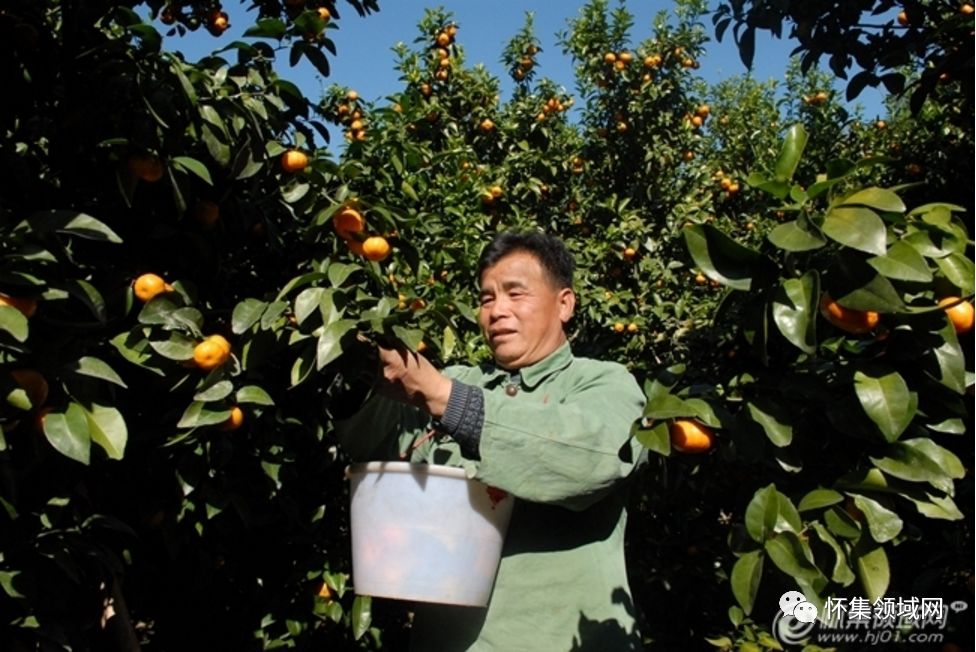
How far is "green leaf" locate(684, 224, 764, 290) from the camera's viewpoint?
1.07 metres

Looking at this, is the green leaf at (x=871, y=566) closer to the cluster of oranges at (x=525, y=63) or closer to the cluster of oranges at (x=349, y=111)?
the cluster of oranges at (x=349, y=111)

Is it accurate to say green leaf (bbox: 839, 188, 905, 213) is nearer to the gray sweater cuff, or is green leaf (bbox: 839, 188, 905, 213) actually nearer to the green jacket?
the green jacket

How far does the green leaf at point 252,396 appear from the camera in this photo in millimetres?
1285

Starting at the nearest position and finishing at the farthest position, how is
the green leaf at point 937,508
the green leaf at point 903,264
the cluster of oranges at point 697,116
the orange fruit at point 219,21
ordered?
the green leaf at point 903,264 < the green leaf at point 937,508 < the orange fruit at point 219,21 < the cluster of oranges at point 697,116

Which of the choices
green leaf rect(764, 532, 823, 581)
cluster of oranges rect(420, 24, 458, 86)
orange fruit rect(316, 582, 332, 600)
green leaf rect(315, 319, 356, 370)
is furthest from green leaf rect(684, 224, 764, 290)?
cluster of oranges rect(420, 24, 458, 86)

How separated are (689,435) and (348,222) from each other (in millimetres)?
681

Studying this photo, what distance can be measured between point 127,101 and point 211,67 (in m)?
0.19

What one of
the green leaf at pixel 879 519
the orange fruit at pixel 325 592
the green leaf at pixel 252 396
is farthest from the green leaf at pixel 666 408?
the orange fruit at pixel 325 592

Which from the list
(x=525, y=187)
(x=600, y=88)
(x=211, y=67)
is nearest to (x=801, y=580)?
(x=211, y=67)

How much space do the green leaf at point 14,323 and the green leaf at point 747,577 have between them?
88 centimetres

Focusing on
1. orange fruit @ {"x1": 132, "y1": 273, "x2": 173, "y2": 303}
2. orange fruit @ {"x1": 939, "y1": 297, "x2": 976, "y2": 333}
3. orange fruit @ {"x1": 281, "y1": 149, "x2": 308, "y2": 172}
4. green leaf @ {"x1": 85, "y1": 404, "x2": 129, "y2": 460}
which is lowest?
green leaf @ {"x1": 85, "y1": 404, "x2": 129, "y2": 460}

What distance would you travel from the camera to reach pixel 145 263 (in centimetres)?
148

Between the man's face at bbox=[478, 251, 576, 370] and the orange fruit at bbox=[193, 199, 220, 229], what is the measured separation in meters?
0.51

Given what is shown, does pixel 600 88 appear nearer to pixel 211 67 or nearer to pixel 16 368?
pixel 211 67
